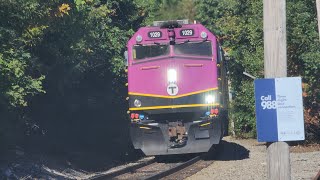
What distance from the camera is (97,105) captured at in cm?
3172

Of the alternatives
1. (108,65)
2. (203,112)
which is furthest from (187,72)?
(108,65)

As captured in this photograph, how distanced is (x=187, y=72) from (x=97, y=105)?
39.6ft

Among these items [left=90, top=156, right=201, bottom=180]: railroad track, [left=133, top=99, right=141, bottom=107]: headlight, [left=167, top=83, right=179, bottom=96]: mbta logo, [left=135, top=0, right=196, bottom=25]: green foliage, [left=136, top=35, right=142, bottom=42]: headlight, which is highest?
[left=135, top=0, right=196, bottom=25]: green foliage

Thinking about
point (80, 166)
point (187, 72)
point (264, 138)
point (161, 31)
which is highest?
point (161, 31)

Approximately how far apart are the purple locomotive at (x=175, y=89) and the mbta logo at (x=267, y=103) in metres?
13.7

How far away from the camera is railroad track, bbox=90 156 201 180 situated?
1768 cm

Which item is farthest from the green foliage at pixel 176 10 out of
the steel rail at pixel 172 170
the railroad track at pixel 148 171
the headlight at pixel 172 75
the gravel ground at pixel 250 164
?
the headlight at pixel 172 75

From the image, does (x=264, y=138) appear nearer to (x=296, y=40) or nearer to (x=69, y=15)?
(x=69, y=15)

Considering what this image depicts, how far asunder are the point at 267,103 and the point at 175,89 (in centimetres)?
1412

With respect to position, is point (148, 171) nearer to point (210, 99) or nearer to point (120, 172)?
point (120, 172)

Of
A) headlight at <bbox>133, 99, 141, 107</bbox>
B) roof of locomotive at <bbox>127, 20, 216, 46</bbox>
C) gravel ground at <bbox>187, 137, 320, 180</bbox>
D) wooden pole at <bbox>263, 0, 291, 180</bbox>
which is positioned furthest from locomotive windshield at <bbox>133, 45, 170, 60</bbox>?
wooden pole at <bbox>263, 0, 291, 180</bbox>

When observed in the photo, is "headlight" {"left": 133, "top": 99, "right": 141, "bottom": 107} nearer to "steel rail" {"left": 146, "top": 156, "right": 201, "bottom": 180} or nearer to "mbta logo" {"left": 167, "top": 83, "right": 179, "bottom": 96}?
"mbta logo" {"left": 167, "top": 83, "right": 179, "bottom": 96}

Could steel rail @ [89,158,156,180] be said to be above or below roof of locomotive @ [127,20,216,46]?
below

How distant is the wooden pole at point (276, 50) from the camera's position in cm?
614
